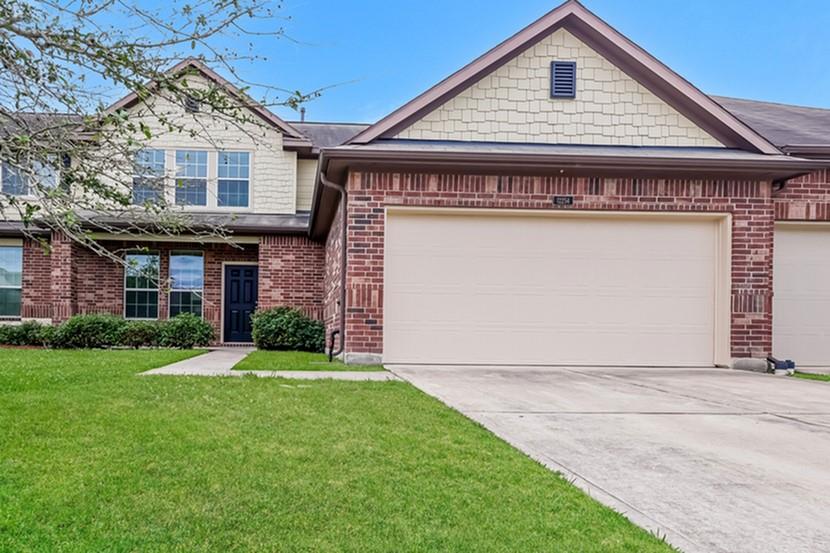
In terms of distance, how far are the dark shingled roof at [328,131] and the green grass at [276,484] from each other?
12.5m

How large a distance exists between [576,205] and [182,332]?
8.86 meters

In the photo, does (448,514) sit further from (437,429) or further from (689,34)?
(689,34)

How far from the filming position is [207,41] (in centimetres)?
393

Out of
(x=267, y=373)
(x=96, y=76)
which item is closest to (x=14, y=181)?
(x=267, y=373)

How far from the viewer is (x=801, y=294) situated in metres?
10.1

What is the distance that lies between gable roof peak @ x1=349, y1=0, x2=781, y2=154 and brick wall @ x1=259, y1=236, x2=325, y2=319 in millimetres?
5518

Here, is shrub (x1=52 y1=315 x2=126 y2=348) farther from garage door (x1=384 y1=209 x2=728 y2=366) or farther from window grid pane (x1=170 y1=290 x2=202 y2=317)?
garage door (x1=384 y1=209 x2=728 y2=366)

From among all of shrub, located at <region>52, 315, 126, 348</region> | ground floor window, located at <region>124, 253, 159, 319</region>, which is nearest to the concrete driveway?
shrub, located at <region>52, 315, 126, 348</region>

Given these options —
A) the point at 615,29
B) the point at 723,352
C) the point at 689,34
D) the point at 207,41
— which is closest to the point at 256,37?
the point at 207,41

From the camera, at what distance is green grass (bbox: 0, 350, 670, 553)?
96.0 inches

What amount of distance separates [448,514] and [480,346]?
667 centimetres

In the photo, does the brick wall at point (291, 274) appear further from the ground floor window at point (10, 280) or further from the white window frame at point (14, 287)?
the ground floor window at point (10, 280)

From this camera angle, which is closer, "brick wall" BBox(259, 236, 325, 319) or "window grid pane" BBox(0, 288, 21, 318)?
"brick wall" BBox(259, 236, 325, 319)

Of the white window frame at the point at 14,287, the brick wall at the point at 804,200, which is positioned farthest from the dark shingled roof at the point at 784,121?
the white window frame at the point at 14,287
